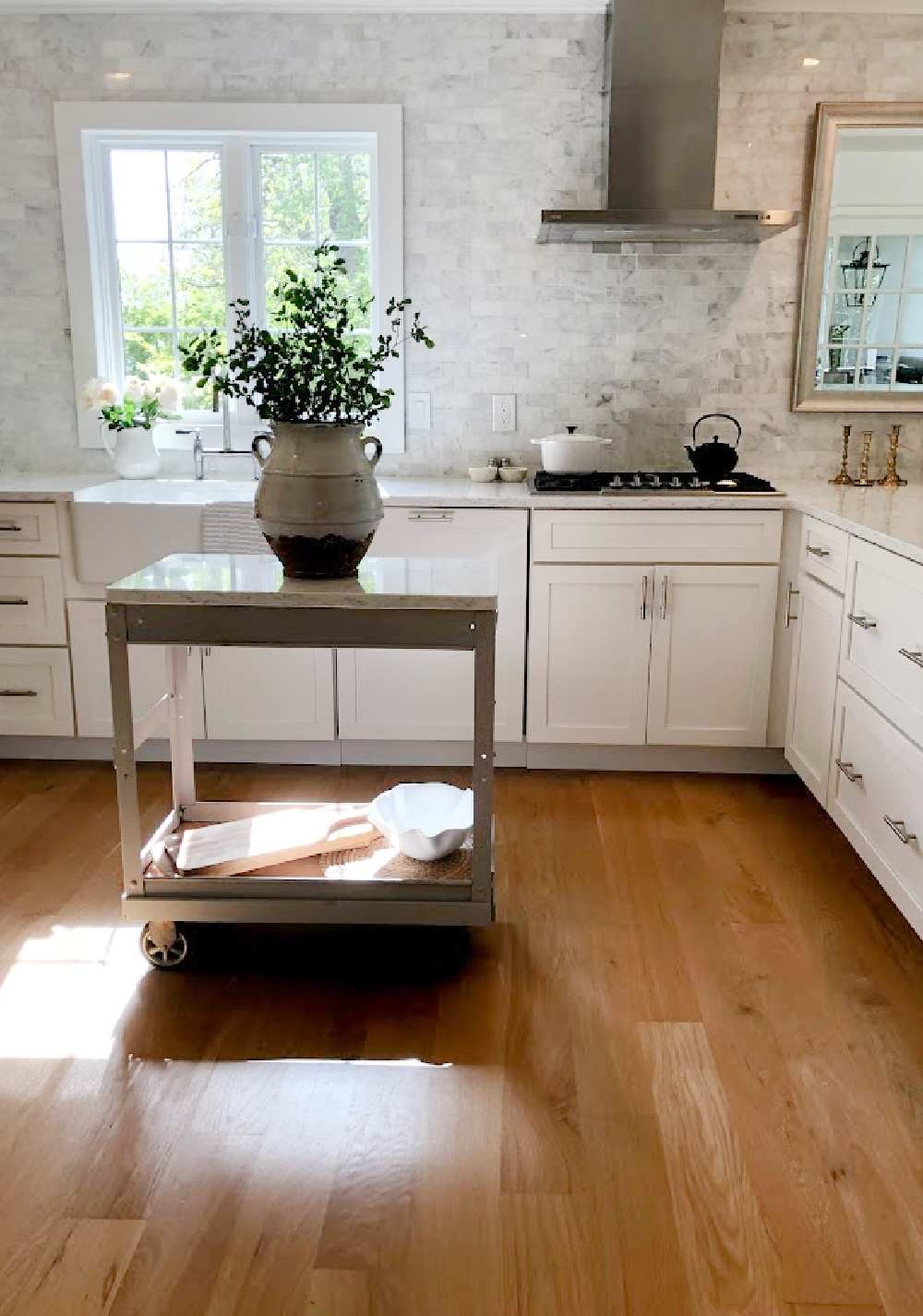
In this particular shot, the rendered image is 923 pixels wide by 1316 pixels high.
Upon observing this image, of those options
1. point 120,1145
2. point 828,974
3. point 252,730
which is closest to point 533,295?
point 252,730

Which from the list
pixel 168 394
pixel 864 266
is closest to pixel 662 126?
pixel 864 266

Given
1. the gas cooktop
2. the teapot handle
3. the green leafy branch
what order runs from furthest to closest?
1. the teapot handle
2. the gas cooktop
3. the green leafy branch

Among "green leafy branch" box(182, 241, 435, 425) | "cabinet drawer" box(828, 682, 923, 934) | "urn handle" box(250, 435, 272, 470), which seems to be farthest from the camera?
"cabinet drawer" box(828, 682, 923, 934)

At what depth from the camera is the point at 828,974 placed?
243cm

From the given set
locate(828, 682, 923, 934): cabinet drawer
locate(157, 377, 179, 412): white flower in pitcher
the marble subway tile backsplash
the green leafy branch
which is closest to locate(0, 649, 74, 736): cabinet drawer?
the marble subway tile backsplash

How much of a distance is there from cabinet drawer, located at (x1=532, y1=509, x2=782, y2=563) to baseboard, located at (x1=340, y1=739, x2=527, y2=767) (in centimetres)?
67

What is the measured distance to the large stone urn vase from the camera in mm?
2176

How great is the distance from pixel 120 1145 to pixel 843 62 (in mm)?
3754

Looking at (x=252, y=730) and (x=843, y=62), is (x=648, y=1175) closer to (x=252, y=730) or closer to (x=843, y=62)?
(x=252, y=730)

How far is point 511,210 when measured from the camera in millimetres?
3785

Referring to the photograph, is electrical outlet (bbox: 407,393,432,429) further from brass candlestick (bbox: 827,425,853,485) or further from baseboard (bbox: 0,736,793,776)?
brass candlestick (bbox: 827,425,853,485)

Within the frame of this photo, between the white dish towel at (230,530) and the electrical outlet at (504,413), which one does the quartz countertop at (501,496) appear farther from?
the electrical outlet at (504,413)

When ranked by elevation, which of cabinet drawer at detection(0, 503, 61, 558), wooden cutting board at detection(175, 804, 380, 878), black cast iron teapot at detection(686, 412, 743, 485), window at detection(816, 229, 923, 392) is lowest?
wooden cutting board at detection(175, 804, 380, 878)

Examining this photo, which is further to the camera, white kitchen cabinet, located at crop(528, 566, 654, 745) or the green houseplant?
white kitchen cabinet, located at crop(528, 566, 654, 745)
